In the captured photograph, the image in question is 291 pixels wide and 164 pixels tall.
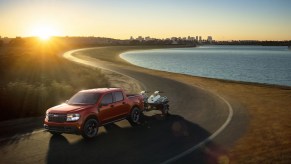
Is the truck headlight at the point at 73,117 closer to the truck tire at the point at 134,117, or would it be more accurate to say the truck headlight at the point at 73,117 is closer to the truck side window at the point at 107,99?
the truck side window at the point at 107,99

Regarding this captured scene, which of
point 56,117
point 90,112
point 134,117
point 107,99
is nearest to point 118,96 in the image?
point 107,99

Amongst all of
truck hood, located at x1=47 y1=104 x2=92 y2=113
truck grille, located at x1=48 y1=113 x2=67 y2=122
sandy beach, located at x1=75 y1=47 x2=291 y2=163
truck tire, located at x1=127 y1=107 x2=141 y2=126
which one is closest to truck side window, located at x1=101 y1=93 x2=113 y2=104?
truck hood, located at x1=47 y1=104 x2=92 y2=113

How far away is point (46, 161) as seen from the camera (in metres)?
10.6

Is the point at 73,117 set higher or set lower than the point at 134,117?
higher

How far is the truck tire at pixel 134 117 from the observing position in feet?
52.0

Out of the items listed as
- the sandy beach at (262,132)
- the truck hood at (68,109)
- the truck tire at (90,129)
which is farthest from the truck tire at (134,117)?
the sandy beach at (262,132)

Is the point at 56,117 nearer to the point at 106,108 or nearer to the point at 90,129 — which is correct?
the point at 90,129

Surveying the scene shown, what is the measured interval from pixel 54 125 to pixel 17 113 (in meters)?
6.23

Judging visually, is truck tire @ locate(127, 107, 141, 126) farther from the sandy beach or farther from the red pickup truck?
the sandy beach

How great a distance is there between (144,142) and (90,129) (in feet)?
7.36

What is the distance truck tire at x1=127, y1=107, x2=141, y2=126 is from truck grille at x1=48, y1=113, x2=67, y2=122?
151 inches

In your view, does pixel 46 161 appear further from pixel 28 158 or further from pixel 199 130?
pixel 199 130

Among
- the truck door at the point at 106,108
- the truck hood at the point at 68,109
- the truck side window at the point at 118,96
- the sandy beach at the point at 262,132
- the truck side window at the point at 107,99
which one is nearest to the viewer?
the sandy beach at the point at 262,132

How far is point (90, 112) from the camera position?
13242mm
